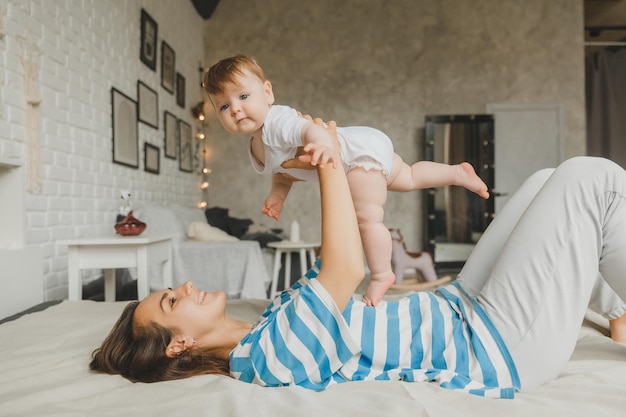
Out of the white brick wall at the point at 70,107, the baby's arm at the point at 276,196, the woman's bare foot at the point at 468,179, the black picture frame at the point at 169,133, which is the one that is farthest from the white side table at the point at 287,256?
the woman's bare foot at the point at 468,179

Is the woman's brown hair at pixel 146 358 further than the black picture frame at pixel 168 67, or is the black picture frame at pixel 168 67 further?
the black picture frame at pixel 168 67

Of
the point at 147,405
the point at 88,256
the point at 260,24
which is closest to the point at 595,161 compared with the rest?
the point at 147,405

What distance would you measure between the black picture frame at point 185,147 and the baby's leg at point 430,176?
13.0 ft

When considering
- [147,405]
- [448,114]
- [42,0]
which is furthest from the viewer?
[448,114]

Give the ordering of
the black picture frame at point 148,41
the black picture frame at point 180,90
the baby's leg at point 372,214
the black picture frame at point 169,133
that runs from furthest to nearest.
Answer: the black picture frame at point 180,90 < the black picture frame at point 169,133 < the black picture frame at point 148,41 < the baby's leg at point 372,214

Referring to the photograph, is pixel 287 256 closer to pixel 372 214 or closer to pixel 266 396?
pixel 372 214

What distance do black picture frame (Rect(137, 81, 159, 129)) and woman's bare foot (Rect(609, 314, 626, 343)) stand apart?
140 inches

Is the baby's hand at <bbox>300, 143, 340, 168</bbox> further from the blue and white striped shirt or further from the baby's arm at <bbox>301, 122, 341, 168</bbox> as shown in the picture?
the blue and white striped shirt

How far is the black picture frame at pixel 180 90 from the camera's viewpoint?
5090 millimetres

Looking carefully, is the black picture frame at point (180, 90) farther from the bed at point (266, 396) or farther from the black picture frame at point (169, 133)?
the bed at point (266, 396)

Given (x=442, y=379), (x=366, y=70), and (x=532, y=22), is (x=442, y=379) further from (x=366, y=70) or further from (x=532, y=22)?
(x=532, y=22)

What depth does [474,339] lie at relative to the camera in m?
1.14

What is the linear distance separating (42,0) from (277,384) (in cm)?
249

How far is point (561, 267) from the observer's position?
1.11m
